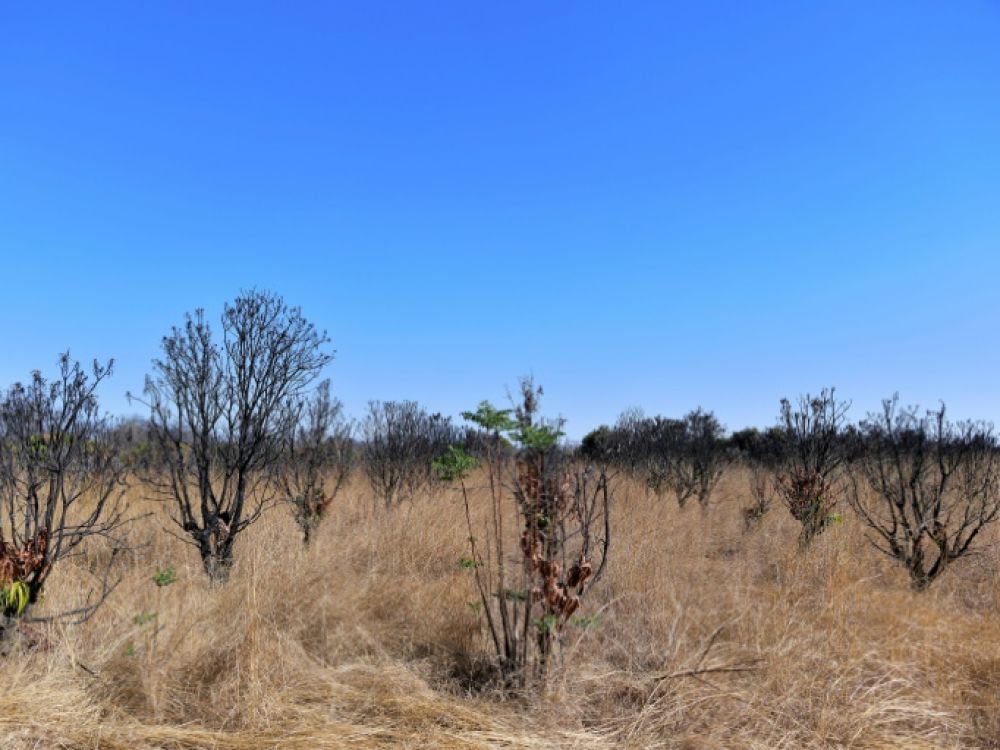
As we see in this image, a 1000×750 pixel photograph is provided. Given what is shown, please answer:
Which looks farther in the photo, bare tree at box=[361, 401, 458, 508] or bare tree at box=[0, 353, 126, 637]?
bare tree at box=[361, 401, 458, 508]

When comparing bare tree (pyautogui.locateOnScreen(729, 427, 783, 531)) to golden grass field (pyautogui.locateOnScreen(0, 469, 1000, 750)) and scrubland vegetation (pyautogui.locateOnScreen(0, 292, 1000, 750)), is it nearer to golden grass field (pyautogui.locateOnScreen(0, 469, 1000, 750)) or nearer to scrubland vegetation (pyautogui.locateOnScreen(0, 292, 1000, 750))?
scrubland vegetation (pyautogui.locateOnScreen(0, 292, 1000, 750))

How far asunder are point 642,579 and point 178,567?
163 inches

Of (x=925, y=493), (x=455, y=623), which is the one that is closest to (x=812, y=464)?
(x=925, y=493)

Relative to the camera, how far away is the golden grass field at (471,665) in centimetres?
305

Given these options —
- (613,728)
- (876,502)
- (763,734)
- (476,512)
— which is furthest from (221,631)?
(876,502)

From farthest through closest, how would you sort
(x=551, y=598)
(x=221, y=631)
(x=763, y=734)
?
(x=221, y=631) → (x=551, y=598) → (x=763, y=734)

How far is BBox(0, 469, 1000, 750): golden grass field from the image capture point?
3.05m

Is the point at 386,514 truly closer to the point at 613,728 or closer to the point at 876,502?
Result: the point at 613,728

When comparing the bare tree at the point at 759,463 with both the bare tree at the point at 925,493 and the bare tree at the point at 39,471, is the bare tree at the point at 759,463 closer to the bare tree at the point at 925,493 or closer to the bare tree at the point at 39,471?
the bare tree at the point at 925,493

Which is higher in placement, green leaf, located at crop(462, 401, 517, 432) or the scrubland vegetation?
green leaf, located at crop(462, 401, 517, 432)

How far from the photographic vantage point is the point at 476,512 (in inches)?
346

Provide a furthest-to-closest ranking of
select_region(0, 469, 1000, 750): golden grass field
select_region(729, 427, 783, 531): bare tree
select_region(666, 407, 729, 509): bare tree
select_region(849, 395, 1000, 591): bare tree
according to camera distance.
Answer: select_region(666, 407, 729, 509): bare tree < select_region(729, 427, 783, 531): bare tree < select_region(849, 395, 1000, 591): bare tree < select_region(0, 469, 1000, 750): golden grass field

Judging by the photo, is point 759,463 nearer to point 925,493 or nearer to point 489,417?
point 925,493

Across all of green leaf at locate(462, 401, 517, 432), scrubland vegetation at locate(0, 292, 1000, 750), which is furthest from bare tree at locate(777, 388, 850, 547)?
green leaf at locate(462, 401, 517, 432)
